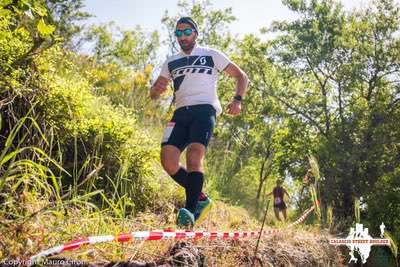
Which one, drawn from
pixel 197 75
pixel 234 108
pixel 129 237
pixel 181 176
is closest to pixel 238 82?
pixel 234 108

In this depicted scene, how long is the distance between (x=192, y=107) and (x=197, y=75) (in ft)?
1.08

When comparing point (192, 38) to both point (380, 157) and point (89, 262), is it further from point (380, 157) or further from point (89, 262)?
point (380, 157)

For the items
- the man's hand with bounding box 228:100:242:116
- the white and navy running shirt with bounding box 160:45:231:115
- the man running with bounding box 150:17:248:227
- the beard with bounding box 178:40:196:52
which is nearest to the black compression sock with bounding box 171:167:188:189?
the man running with bounding box 150:17:248:227

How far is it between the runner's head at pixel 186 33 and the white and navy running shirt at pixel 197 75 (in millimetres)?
67

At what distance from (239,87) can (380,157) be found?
32.2 feet

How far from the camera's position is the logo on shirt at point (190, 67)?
4.42 m

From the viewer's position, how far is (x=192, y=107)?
4289mm

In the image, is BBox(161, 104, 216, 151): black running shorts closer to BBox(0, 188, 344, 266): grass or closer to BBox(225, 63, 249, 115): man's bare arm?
BBox(225, 63, 249, 115): man's bare arm

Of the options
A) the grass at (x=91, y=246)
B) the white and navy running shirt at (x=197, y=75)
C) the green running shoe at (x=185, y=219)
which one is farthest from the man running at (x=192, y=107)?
the grass at (x=91, y=246)

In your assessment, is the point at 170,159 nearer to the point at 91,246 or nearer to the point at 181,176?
the point at 181,176

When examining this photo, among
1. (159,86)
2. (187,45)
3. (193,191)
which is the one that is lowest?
(193,191)

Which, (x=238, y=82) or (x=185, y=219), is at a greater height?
(x=238, y=82)

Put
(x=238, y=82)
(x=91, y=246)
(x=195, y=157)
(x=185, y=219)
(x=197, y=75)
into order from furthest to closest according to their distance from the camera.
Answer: (x=238, y=82) → (x=197, y=75) → (x=195, y=157) → (x=185, y=219) → (x=91, y=246)

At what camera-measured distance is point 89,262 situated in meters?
2.12
